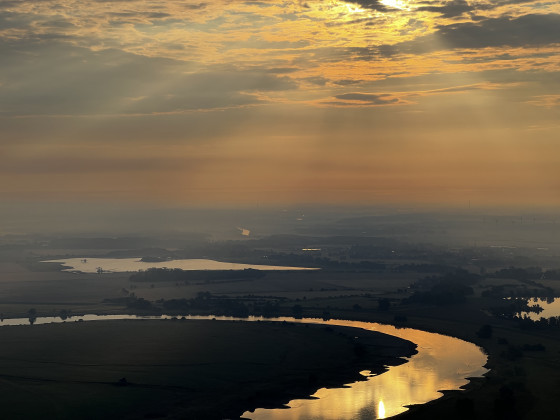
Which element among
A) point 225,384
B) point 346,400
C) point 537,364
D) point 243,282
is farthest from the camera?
point 243,282

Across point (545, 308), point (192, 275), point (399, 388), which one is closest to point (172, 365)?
point (399, 388)

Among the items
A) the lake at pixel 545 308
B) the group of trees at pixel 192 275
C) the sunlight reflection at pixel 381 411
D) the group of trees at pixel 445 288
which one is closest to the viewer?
the sunlight reflection at pixel 381 411

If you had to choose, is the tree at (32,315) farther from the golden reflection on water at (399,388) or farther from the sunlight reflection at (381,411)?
the sunlight reflection at (381,411)

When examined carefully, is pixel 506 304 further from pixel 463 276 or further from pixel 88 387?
pixel 88 387

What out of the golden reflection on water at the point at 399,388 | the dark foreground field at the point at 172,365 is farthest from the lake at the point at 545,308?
the dark foreground field at the point at 172,365

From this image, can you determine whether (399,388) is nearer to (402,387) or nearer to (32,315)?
(402,387)

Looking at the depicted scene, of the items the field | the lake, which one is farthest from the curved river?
the lake

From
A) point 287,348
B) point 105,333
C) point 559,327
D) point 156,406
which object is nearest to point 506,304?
point 559,327
